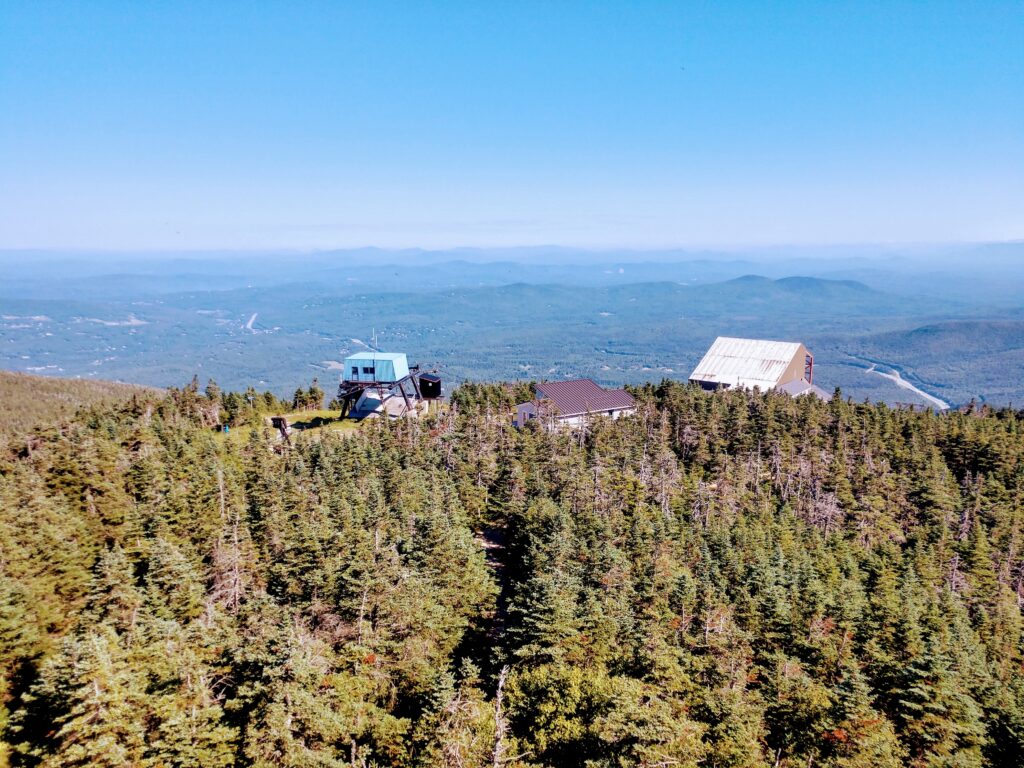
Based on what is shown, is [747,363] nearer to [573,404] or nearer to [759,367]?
[759,367]

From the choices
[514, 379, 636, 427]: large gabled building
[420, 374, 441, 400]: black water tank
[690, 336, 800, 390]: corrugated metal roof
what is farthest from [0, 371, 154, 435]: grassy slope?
[690, 336, 800, 390]: corrugated metal roof

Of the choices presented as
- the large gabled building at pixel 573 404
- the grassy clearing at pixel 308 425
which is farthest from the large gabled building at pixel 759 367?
the grassy clearing at pixel 308 425

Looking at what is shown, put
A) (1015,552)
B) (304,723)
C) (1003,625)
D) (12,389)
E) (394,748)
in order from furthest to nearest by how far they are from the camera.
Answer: (12,389) < (1015,552) < (1003,625) < (394,748) < (304,723)

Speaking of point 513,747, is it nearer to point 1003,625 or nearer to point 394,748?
point 394,748

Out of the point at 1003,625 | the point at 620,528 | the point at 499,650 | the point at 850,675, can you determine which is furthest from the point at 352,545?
the point at 1003,625

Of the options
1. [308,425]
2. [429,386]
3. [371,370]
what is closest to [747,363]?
[429,386]

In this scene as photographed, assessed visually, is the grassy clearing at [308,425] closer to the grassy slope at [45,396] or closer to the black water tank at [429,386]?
the black water tank at [429,386]

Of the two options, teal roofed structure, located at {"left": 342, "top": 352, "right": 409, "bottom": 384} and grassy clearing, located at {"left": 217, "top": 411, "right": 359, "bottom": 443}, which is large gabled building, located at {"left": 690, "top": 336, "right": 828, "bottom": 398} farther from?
grassy clearing, located at {"left": 217, "top": 411, "right": 359, "bottom": 443}
